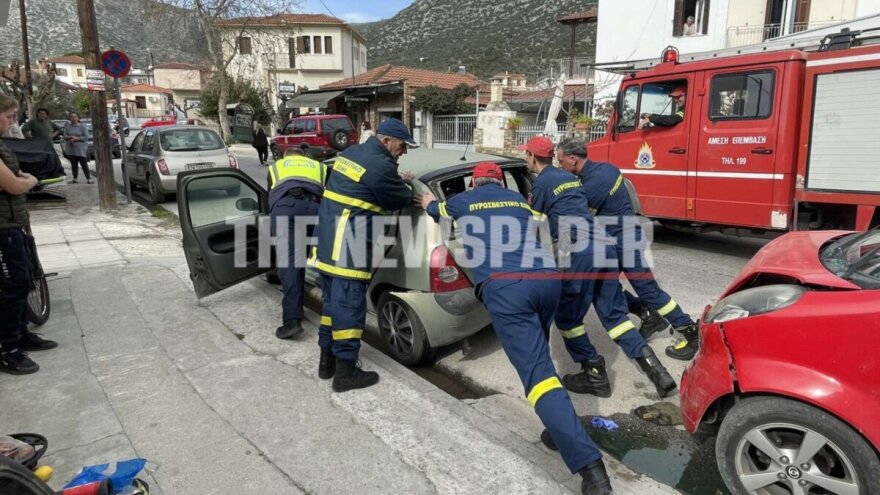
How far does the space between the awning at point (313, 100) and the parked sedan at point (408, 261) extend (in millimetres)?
27975

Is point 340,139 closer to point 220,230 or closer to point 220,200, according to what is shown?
point 220,200

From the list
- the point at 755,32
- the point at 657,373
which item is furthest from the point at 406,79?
the point at 657,373

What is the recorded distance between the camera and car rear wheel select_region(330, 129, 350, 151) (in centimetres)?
1953

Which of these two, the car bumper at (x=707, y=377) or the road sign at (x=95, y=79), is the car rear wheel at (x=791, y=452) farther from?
the road sign at (x=95, y=79)

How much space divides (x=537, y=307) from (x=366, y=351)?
1.77 m

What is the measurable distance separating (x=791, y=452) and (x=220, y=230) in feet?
14.5

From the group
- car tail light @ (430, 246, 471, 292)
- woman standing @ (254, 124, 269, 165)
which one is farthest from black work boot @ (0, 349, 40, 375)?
woman standing @ (254, 124, 269, 165)

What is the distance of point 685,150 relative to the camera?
22.9 feet

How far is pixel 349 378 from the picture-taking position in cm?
359

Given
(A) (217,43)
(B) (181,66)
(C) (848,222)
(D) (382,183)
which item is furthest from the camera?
(B) (181,66)

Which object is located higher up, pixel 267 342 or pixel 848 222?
pixel 848 222

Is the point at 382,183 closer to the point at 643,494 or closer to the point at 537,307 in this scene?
the point at 537,307

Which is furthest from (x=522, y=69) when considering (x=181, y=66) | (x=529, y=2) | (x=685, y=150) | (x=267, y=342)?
(x=267, y=342)

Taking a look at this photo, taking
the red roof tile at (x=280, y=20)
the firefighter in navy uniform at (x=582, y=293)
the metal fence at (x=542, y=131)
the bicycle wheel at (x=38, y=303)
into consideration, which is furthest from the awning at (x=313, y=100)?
the firefighter in navy uniform at (x=582, y=293)
